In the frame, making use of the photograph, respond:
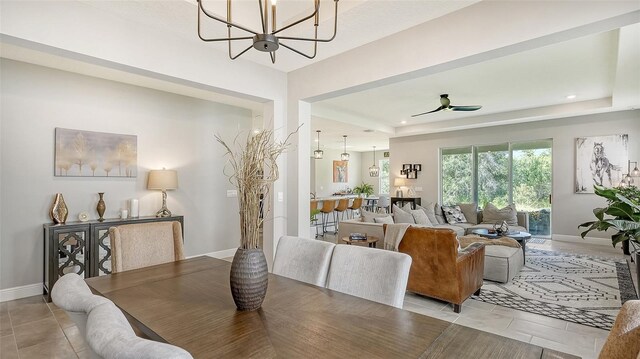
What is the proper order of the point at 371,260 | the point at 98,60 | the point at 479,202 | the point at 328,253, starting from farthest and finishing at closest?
1. the point at 479,202
2. the point at 98,60
3. the point at 328,253
4. the point at 371,260

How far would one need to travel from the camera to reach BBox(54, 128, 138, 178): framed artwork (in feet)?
12.7

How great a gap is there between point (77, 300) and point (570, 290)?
15.5 ft

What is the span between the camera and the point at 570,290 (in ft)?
12.2

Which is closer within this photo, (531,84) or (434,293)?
(434,293)

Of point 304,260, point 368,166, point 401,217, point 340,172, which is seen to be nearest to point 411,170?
point 401,217

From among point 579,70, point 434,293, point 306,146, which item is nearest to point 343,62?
point 306,146

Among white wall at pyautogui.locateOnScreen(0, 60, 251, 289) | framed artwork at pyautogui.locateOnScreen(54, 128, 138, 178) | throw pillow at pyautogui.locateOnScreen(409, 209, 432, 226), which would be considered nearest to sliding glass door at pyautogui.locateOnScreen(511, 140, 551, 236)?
throw pillow at pyautogui.locateOnScreen(409, 209, 432, 226)

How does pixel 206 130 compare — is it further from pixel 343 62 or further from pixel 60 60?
pixel 343 62

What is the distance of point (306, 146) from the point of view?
397 cm

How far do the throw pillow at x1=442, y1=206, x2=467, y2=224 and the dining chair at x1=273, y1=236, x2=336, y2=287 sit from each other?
5558mm

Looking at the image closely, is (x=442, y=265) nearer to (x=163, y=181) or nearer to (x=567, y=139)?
(x=163, y=181)

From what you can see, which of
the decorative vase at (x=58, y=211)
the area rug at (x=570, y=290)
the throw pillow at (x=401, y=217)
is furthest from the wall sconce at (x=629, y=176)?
the decorative vase at (x=58, y=211)

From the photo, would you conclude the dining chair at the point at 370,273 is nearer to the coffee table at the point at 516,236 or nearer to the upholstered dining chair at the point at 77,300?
the upholstered dining chair at the point at 77,300

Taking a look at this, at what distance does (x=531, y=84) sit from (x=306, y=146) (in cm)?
385
